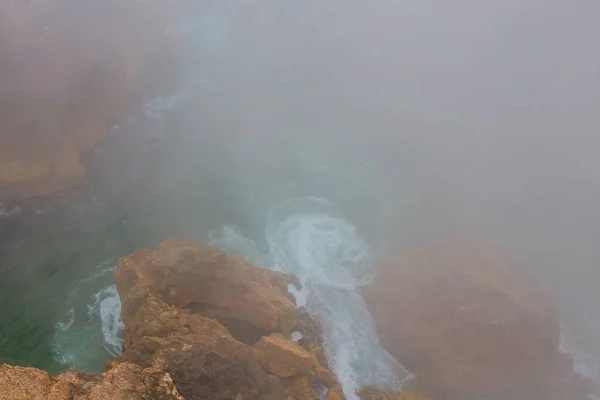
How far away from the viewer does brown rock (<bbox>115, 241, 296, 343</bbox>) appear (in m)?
24.1

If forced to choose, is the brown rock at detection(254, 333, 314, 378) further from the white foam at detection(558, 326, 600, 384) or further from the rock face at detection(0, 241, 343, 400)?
the white foam at detection(558, 326, 600, 384)

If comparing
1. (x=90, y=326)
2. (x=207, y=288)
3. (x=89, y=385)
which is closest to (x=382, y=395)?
(x=207, y=288)

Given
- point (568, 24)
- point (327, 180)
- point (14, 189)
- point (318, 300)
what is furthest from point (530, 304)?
point (568, 24)

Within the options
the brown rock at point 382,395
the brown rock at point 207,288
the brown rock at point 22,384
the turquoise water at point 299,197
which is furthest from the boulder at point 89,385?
the brown rock at point 382,395

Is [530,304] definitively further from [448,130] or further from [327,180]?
[448,130]

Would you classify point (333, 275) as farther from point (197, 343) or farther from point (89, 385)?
point (89, 385)

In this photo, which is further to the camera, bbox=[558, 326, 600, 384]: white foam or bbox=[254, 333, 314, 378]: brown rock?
bbox=[558, 326, 600, 384]: white foam

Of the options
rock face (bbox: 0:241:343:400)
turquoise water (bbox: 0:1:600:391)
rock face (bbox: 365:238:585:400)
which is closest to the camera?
rock face (bbox: 0:241:343:400)

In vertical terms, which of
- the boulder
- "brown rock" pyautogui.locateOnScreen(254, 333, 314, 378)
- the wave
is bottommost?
the wave

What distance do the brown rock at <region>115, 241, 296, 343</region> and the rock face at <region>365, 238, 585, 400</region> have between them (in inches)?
323

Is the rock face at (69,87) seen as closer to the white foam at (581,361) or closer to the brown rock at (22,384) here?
the brown rock at (22,384)

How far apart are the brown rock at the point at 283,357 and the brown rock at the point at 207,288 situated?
4.20 feet

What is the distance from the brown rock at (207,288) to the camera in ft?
78.9

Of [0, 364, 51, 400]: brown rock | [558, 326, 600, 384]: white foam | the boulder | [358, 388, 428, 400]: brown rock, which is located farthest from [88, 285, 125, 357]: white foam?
[558, 326, 600, 384]: white foam
